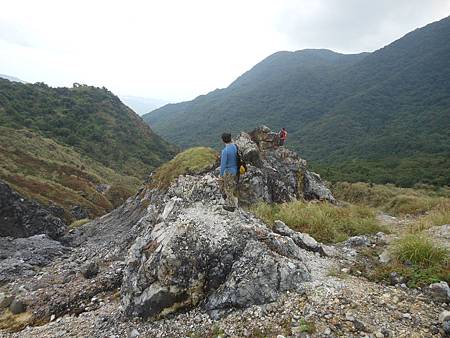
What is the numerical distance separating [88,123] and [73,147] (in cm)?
2768

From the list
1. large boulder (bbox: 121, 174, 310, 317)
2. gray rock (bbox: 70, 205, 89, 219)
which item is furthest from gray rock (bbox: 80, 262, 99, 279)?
gray rock (bbox: 70, 205, 89, 219)

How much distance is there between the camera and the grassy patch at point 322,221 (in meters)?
11.8

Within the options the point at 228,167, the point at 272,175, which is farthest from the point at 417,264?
the point at 272,175

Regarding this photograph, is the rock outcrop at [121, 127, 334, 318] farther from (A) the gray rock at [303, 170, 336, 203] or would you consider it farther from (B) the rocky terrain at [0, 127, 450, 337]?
(A) the gray rock at [303, 170, 336, 203]

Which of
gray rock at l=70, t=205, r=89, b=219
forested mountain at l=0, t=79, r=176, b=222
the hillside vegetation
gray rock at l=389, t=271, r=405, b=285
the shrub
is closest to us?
gray rock at l=389, t=271, r=405, b=285

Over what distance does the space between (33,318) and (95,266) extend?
2972 millimetres

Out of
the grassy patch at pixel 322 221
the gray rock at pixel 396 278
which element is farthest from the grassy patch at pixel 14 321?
the gray rock at pixel 396 278

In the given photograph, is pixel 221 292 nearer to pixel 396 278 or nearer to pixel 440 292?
pixel 396 278

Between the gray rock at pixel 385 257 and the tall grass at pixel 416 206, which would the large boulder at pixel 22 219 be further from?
the gray rock at pixel 385 257

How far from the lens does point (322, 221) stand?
12523 millimetres

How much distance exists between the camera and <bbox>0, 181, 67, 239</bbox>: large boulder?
2647cm

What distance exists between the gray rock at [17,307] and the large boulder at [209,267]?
484 centimetres

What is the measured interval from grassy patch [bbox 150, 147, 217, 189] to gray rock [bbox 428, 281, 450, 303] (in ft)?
66.7

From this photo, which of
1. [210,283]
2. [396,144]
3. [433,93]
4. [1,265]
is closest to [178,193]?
[210,283]
